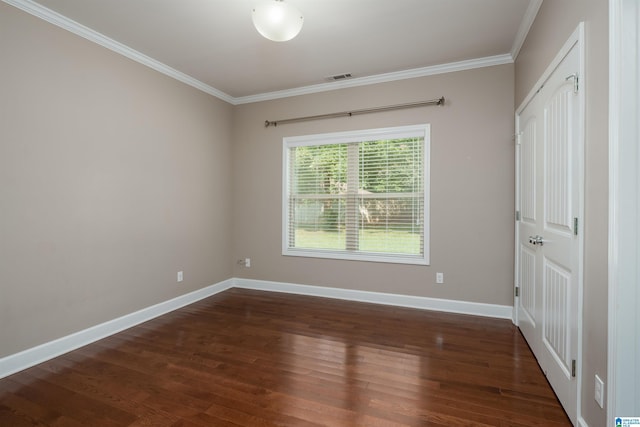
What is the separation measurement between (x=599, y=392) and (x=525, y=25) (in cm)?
279

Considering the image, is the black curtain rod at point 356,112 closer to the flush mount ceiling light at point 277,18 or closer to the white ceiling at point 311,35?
the white ceiling at point 311,35

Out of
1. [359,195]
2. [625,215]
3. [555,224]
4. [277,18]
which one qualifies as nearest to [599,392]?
[625,215]

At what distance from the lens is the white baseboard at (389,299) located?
3418mm

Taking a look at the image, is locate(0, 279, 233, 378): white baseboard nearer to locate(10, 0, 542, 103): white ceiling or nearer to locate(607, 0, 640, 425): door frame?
locate(10, 0, 542, 103): white ceiling

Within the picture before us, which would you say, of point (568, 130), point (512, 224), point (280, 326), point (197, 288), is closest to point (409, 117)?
point (512, 224)

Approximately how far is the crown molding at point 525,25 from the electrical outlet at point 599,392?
2.59 meters

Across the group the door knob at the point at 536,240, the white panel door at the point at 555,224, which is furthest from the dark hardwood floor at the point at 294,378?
the door knob at the point at 536,240

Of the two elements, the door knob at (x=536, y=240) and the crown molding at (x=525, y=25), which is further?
the crown molding at (x=525, y=25)

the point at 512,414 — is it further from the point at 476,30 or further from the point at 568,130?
the point at 476,30

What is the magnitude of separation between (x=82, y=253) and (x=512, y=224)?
4226mm

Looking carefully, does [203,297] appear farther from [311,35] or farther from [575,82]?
[575,82]

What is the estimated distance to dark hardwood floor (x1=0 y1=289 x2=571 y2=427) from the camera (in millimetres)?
1820

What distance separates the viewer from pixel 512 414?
5.98ft

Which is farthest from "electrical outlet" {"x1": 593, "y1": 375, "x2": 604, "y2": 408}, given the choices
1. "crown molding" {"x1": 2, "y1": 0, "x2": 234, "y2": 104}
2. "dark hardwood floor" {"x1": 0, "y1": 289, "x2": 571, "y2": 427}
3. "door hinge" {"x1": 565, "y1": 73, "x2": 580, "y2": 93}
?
"crown molding" {"x1": 2, "y1": 0, "x2": 234, "y2": 104}
